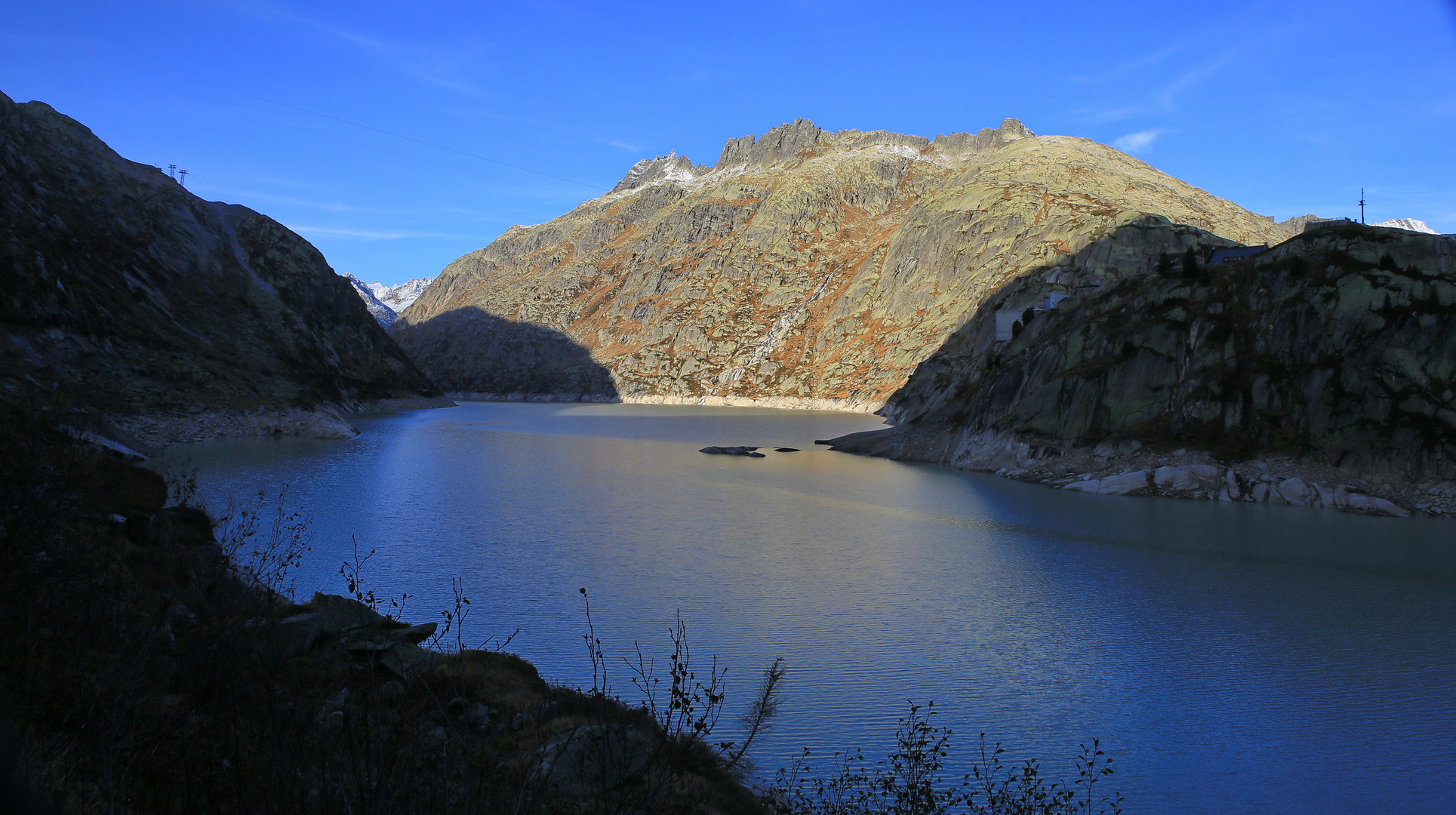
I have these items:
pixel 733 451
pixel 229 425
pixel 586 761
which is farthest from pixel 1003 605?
pixel 229 425

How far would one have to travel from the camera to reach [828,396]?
126750mm

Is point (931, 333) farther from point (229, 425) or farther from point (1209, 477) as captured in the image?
point (229, 425)

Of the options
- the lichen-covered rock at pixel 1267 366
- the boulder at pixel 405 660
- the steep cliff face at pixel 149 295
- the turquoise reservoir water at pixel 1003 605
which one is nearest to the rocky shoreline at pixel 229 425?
the steep cliff face at pixel 149 295

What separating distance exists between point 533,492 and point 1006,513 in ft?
72.6

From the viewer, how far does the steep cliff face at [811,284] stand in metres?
117

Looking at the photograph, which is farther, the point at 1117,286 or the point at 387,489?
the point at 1117,286

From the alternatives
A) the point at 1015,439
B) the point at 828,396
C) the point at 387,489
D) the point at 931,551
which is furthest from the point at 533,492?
the point at 828,396

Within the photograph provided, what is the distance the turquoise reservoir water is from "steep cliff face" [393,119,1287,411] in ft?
229

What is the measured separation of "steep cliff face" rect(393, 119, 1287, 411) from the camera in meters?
117

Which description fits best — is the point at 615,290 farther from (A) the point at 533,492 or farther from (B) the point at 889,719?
(B) the point at 889,719

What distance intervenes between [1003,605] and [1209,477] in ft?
76.4

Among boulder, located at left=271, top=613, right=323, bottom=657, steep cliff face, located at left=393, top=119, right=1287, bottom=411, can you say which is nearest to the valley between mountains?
steep cliff face, located at left=393, top=119, right=1287, bottom=411

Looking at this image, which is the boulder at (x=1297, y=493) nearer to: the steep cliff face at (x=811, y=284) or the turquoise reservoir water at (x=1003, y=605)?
the turquoise reservoir water at (x=1003, y=605)

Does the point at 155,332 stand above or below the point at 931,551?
above
